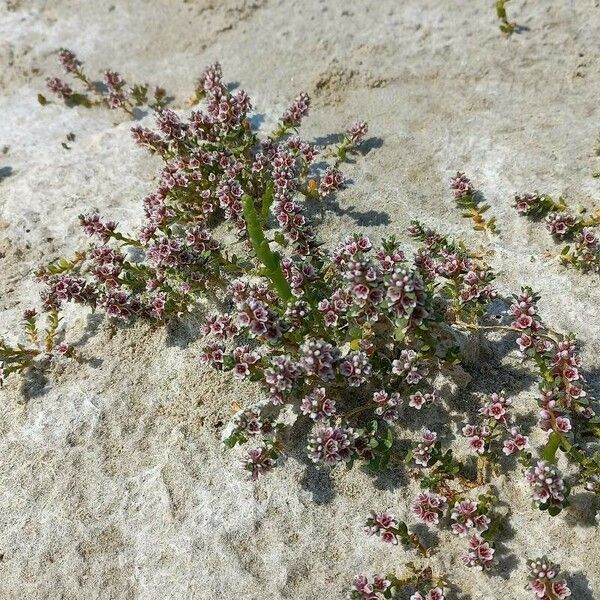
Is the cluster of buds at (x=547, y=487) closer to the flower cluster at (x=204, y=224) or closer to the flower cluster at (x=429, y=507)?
the flower cluster at (x=429, y=507)

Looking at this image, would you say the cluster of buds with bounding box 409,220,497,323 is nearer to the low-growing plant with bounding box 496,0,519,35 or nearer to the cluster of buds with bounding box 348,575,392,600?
the cluster of buds with bounding box 348,575,392,600

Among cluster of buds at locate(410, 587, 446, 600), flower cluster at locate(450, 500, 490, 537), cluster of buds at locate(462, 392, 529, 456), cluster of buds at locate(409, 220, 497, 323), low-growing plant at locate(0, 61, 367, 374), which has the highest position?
low-growing plant at locate(0, 61, 367, 374)

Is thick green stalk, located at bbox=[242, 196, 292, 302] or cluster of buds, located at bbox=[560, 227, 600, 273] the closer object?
thick green stalk, located at bbox=[242, 196, 292, 302]

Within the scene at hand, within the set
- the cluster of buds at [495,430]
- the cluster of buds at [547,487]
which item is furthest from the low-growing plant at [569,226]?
the cluster of buds at [547,487]

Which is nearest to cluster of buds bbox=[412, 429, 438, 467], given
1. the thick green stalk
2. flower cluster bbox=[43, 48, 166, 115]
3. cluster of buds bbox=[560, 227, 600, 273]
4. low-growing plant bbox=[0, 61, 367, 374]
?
the thick green stalk

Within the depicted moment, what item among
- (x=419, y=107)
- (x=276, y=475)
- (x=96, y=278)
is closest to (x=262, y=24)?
(x=419, y=107)

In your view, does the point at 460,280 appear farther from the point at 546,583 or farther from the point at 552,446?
the point at 546,583
